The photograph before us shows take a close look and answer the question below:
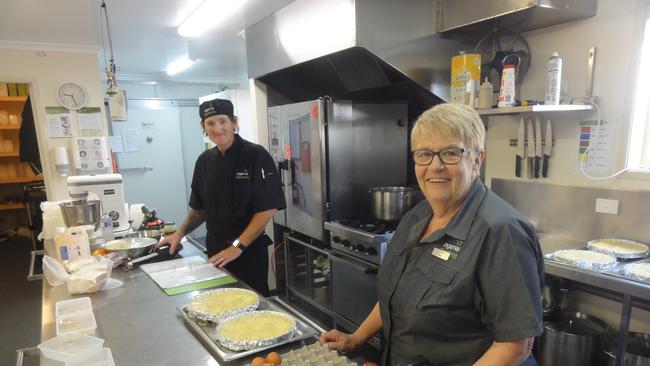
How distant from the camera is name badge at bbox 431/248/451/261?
1.08 m

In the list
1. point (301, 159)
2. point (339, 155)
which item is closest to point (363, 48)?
point (339, 155)

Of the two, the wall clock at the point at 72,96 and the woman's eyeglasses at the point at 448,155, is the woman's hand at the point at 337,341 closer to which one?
the woman's eyeglasses at the point at 448,155

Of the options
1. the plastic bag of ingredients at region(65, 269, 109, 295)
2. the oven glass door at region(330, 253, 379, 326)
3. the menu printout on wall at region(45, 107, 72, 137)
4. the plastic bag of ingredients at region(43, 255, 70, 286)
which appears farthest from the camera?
the menu printout on wall at region(45, 107, 72, 137)

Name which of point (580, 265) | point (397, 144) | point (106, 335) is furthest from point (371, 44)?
point (106, 335)

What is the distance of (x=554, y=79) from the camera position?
2.06 meters

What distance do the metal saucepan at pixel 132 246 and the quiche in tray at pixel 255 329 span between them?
1.00m

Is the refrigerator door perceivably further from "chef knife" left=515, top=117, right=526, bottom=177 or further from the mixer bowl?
the mixer bowl

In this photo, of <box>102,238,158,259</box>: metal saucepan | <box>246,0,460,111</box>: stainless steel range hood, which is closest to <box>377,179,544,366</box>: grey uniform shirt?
<box>102,238,158,259</box>: metal saucepan

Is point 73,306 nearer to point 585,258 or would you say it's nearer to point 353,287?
point 353,287

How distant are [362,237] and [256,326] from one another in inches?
55.3

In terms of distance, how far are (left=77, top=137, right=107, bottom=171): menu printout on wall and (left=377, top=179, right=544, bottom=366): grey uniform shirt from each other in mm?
4112

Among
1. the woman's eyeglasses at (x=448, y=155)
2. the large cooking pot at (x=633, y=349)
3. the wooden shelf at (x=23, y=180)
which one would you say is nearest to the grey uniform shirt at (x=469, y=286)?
the woman's eyeglasses at (x=448, y=155)

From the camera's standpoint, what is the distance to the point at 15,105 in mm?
6070

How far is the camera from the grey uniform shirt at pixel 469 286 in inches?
37.4
